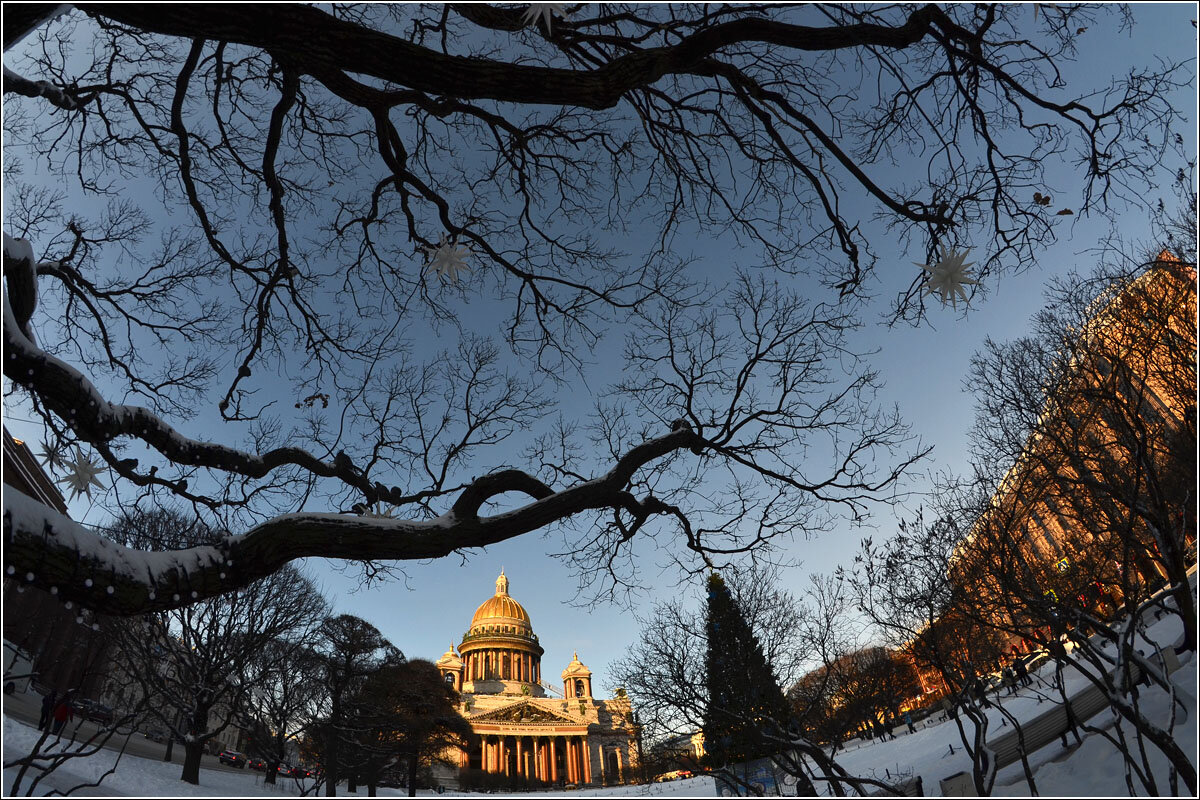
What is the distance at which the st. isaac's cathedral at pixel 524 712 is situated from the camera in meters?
58.8

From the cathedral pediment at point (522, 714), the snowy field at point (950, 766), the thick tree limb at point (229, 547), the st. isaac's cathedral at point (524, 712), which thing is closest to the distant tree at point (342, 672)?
the snowy field at point (950, 766)

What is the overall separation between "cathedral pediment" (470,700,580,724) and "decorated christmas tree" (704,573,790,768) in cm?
4561

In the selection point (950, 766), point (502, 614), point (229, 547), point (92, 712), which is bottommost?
point (950, 766)

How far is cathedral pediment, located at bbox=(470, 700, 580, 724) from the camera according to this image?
60531 millimetres

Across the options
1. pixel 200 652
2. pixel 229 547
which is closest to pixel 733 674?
pixel 200 652

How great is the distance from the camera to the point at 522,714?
2420 inches

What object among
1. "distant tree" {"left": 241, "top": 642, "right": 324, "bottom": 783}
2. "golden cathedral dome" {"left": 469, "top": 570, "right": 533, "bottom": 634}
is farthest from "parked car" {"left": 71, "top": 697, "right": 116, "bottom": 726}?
"golden cathedral dome" {"left": 469, "top": 570, "right": 533, "bottom": 634}

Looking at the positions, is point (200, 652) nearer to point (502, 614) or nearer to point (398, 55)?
point (398, 55)

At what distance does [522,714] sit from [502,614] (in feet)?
55.7

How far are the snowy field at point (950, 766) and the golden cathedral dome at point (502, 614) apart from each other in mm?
51718

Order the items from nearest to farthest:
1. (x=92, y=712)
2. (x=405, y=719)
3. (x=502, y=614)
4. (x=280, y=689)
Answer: (x=92, y=712) < (x=280, y=689) < (x=405, y=719) < (x=502, y=614)

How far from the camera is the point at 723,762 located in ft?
70.1

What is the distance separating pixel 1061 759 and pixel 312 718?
2311cm

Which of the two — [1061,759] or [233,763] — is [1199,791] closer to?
[1061,759]
